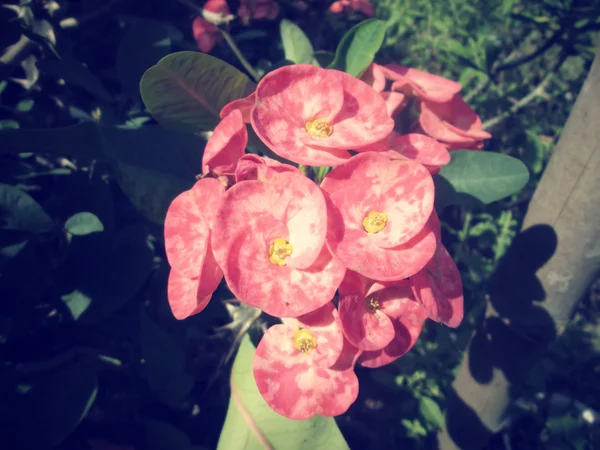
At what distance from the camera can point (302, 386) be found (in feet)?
2.29

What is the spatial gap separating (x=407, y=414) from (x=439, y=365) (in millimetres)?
206

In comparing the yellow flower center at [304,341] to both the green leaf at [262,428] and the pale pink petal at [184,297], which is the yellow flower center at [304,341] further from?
the green leaf at [262,428]

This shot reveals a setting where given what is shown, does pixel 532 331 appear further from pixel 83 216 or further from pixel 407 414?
pixel 83 216

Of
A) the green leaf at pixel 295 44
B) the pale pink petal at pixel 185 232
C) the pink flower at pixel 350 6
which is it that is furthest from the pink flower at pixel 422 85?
the pink flower at pixel 350 6

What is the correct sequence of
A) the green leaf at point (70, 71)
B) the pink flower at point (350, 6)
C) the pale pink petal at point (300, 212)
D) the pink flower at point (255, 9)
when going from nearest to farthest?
the pale pink petal at point (300, 212) → the green leaf at point (70, 71) → the pink flower at point (255, 9) → the pink flower at point (350, 6)

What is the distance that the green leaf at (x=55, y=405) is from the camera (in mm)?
846

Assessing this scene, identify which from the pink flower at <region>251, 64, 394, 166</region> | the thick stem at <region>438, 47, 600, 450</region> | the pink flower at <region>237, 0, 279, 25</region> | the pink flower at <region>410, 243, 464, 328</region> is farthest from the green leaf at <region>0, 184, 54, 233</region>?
the thick stem at <region>438, 47, 600, 450</region>

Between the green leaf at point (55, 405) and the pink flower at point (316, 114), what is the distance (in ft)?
2.21

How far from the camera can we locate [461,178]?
0.89 meters

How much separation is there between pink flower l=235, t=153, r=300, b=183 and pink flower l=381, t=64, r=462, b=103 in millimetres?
342

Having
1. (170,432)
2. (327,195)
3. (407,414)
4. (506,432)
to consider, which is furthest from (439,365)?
(327,195)

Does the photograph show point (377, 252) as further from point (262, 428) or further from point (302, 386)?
point (262, 428)

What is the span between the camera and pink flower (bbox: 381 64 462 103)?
819 mm

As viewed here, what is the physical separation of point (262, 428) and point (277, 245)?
1.59 ft
